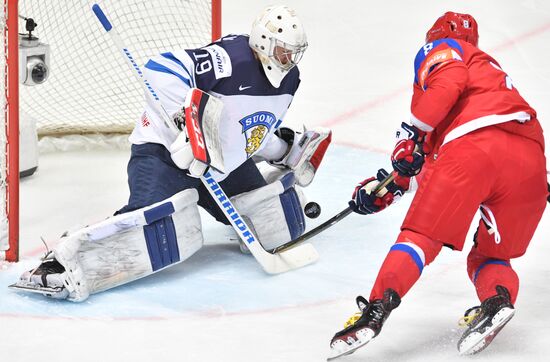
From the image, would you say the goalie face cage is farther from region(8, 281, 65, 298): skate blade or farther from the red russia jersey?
the red russia jersey

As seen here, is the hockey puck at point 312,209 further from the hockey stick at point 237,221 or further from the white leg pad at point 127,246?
the white leg pad at point 127,246

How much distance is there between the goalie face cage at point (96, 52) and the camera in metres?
5.09

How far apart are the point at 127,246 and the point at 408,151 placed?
945 mm

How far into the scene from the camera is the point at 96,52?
531 cm

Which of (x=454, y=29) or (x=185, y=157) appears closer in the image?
(x=454, y=29)

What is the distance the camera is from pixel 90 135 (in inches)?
203

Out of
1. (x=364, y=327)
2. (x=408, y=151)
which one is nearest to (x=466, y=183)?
(x=408, y=151)

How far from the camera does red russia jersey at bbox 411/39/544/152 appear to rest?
3.15 metres

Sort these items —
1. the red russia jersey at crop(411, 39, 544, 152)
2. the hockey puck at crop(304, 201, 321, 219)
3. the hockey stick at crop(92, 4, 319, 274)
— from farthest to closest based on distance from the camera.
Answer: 1. the hockey puck at crop(304, 201, 321, 219)
2. the hockey stick at crop(92, 4, 319, 274)
3. the red russia jersey at crop(411, 39, 544, 152)

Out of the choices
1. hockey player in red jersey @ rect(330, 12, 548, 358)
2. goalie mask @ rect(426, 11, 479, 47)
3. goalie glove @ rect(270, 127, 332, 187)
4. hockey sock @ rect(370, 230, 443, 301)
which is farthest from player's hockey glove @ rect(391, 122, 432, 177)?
goalie glove @ rect(270, 127, 332, 187)

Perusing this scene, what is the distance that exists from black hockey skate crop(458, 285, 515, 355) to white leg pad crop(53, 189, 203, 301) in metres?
0.99

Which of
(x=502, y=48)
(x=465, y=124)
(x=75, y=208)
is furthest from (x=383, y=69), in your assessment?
(x=465, y=124)

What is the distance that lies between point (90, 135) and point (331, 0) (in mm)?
1689

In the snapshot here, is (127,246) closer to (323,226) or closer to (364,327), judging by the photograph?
(323,226)
